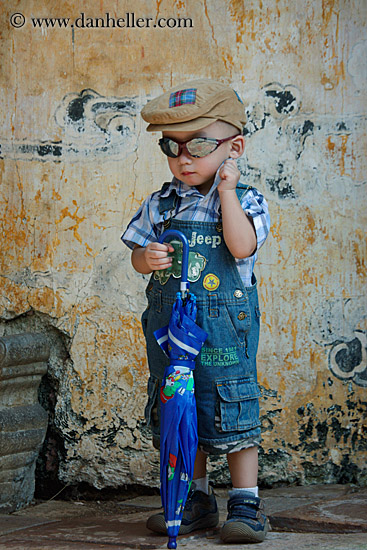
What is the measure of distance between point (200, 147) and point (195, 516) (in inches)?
44.6

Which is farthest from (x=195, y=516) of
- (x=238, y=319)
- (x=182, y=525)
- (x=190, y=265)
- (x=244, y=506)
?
(x=190, y=265)

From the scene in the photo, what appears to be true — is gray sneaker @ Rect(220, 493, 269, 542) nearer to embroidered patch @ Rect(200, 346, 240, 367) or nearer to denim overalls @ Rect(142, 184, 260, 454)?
denim overalls @ Rect(142, 184, 260, 454)

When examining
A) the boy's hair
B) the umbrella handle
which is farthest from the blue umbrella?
the boy's hair

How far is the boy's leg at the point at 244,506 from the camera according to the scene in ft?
7.39

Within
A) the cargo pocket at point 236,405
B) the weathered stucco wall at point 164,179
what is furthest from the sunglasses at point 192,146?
the weathered stucco wall at point 164,179

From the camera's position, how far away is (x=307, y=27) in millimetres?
3158

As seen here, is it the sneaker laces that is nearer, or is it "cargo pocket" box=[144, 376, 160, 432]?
the sneaker laces

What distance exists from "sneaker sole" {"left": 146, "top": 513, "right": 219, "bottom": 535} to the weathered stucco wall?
732 millimetres

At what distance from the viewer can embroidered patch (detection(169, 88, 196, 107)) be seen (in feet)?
7.44

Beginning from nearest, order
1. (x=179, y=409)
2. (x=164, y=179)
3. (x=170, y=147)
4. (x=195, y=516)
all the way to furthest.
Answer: (x=179, y=409) < (x=170, y=147) < (x=195, y=516) < (x=164, y=179)

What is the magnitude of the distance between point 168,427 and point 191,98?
3.11 feet

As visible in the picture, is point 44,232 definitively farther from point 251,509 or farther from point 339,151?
point 251,509

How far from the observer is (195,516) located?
7.95 feet

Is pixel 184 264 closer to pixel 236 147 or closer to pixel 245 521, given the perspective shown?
pixel 236 147
